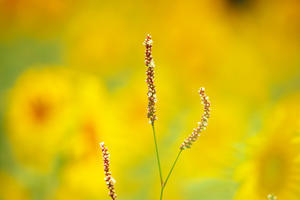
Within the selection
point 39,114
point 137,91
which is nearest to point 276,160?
point 137,91

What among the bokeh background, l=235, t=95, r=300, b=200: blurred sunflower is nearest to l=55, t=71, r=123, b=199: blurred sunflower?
the bokeh background

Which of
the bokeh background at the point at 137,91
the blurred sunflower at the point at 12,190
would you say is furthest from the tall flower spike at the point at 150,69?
the blurred sunflower at the point at 12,190

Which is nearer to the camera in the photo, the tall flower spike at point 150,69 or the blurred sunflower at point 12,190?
the tall flower spike at point 150,69

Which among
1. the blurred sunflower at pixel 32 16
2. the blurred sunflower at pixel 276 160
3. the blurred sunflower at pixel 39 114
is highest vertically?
the blurred sunflower at pixel 32 16

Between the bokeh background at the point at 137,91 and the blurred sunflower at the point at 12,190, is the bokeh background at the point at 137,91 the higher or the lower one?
the higher one

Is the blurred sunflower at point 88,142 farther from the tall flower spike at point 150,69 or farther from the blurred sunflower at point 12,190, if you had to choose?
the tall flower spike at point 150,69

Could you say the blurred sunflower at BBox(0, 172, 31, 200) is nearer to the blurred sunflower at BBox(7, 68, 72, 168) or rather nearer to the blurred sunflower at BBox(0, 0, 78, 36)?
the blurred sunflower at BBox(7, 68, 72, 168)

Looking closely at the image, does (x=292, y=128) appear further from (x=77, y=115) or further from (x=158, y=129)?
(x=77, y=115)

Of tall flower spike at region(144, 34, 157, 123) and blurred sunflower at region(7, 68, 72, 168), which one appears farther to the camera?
blurred sunflower at region(7, 68, 72, 168)
